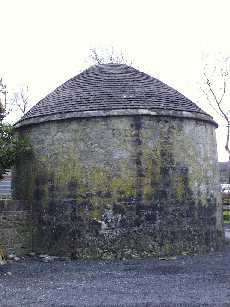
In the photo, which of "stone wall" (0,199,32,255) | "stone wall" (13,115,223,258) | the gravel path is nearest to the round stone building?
"stone wall" (13,115,223,258)

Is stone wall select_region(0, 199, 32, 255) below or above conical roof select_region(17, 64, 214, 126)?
below

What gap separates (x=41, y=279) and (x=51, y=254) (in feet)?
12.7

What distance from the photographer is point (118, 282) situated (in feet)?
32.1

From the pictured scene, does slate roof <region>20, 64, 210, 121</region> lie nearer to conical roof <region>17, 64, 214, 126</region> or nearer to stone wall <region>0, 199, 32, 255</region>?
conical roof <region>17, 64, 214, 126</region>

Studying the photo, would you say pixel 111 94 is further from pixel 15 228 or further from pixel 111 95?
pixel 15 228

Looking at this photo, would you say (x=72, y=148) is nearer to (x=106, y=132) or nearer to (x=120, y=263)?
(x=106, y=132)

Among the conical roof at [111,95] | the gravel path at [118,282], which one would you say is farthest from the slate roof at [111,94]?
the gravel path at [118,282]

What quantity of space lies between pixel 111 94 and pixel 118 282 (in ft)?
22.0

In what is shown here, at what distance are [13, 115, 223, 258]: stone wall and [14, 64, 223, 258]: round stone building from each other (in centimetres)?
3

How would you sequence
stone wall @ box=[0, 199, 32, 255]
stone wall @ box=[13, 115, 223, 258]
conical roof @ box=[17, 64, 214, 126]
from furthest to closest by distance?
conical roof @ box=[17, 64, 214, 126]
stone wall @ box=[0, 199, 32, 255]
stone wall @ box=[13, 115, 223, 258]

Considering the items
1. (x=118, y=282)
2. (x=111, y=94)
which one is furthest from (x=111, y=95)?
(x=118, y=282)

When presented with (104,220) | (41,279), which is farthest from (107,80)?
(41,279)

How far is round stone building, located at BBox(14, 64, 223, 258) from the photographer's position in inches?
540

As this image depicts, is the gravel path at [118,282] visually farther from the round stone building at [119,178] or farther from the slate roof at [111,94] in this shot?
the slate roof at [111,94]
